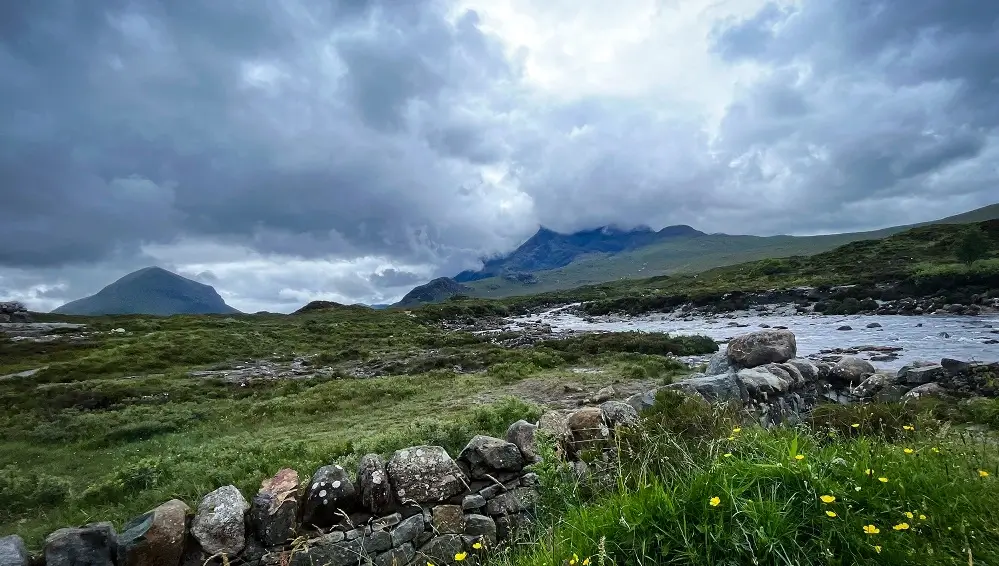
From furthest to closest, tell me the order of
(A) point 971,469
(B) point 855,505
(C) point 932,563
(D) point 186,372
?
1. (D) point 186,372
2. (A) point 971,469
3. (B) point 855,505
4. (C) point 932,563

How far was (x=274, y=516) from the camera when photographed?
593 cm

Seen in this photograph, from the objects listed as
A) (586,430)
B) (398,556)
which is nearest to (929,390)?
(586,430)

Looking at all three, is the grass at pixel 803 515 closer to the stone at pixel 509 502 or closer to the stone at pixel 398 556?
the stone at pixel 509 502

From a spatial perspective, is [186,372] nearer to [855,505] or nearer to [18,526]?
[18,526]

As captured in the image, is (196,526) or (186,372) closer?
(196,526)

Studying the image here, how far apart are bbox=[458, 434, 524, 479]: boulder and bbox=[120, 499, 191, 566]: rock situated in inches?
133

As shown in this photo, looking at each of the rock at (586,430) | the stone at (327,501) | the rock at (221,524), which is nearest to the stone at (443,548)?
the stone at (327,501)

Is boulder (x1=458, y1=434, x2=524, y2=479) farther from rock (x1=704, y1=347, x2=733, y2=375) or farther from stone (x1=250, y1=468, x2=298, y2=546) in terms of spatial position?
rock (x1=704, y1=347, x2=733, y2=375)

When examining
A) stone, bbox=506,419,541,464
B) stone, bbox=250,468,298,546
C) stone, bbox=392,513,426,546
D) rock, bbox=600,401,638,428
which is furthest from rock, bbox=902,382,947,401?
stone, bbox=250,468,298,546

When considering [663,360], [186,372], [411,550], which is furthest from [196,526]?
[186,372]

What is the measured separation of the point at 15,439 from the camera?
17.2 meters

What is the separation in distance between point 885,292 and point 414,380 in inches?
1581

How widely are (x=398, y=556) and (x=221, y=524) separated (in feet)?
6.89

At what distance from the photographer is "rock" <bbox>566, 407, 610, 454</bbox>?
6524mm
